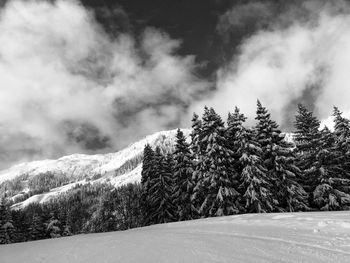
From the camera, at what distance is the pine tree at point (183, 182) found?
32312 mm

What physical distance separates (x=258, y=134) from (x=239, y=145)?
9.60 ft

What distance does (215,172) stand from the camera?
27547 mm

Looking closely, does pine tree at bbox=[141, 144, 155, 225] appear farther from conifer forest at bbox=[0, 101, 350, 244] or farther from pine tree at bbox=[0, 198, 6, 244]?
pine tree at bbox=[0, 198, 6, 244]

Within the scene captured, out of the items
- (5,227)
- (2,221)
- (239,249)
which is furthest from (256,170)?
(2,221)

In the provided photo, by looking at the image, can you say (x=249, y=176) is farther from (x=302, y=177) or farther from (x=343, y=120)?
(x=343, y=120)

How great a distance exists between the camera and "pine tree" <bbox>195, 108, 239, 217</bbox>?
2620 cm

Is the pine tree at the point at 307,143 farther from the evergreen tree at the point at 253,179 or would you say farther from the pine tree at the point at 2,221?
the pine tree at the point at 2,221

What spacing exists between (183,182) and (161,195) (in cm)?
403

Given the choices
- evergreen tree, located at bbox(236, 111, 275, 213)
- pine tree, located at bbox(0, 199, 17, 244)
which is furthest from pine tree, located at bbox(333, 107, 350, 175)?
pine tree, located at bbox(0, 199, 17, 244)

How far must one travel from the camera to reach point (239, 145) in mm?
29141

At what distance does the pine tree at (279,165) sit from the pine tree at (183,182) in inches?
360

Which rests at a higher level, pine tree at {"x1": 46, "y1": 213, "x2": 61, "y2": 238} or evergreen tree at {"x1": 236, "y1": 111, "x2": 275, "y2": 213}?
evergreen tree at {"x1": 236, "y1": 111, "x2": 275, "y2": 213}

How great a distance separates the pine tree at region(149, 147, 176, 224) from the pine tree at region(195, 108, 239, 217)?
20.9 feet

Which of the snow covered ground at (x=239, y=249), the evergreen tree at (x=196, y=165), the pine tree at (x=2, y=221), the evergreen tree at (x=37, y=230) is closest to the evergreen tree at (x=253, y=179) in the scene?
the evergreen tree at (x=196, y=165)
